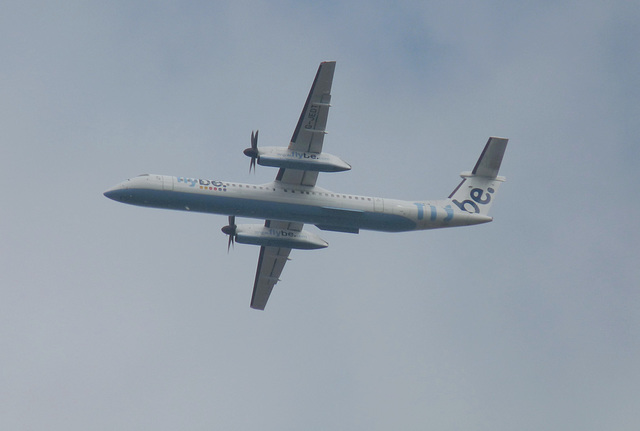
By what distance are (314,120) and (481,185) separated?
10.3 metres

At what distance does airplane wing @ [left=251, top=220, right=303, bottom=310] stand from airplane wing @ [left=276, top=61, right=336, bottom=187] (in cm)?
728

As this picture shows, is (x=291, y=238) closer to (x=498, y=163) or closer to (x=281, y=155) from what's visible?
(x=281, y=155)

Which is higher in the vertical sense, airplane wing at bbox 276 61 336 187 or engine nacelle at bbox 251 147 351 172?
airplane wing at bbox 276 61 336 187

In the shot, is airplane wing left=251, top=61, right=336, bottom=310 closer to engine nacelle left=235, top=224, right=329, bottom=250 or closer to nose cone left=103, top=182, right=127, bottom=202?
engine nacelle left=235, top=224, right=329, bottom=250

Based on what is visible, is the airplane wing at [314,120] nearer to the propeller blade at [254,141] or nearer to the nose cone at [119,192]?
the propeller blade at [254,141]

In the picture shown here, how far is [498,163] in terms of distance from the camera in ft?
156

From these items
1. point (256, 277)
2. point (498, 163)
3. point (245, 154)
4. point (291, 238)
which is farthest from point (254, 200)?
point (498, 163)

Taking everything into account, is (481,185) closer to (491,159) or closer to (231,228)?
(491,159)

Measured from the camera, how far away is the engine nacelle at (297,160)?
4288cm

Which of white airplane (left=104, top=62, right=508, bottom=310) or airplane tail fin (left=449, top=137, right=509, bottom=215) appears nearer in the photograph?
white airplane (left=104, top=62, right=508, bottom=310)

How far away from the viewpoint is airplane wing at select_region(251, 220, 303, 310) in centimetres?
5097

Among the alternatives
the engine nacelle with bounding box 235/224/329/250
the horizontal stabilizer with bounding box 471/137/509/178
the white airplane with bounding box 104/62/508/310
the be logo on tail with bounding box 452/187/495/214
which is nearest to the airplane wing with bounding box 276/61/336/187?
the white airplane with bounding box 104/62/508/310

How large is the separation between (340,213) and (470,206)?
734 cm

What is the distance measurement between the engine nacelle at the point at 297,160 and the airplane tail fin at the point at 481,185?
744 cm
